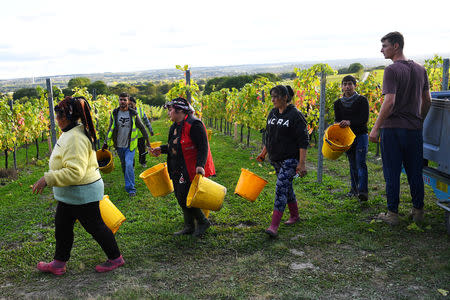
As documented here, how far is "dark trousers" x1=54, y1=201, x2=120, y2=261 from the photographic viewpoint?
3125 mm

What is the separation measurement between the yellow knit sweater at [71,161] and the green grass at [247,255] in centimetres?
96

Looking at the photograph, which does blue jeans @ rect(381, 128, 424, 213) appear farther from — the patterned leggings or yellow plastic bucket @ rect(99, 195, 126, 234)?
yellow plastic bucket @ rect(99, 195, 126, 234)

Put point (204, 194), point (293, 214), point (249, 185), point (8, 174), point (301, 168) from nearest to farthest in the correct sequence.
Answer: point (204, 194), point (301, 168), point (249, 185), point (293, 214), point (8, 174)

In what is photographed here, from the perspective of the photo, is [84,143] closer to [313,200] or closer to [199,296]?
[199,296]

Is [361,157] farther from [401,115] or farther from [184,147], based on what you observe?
[184,147]

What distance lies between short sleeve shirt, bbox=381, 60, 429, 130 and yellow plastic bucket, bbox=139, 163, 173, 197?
260 centimetres

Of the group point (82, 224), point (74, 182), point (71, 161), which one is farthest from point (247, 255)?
point (71, 161)

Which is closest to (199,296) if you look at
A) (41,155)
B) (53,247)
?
(53,247)

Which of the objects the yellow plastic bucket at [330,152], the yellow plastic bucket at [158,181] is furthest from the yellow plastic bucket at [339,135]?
the yellow plastic bucket at [158,181]

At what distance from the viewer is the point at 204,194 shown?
348cm

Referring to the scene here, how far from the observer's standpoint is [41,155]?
468 inches

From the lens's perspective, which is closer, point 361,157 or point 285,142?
point 285,142

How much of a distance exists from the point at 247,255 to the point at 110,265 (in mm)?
1344

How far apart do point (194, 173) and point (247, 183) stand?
67cm
